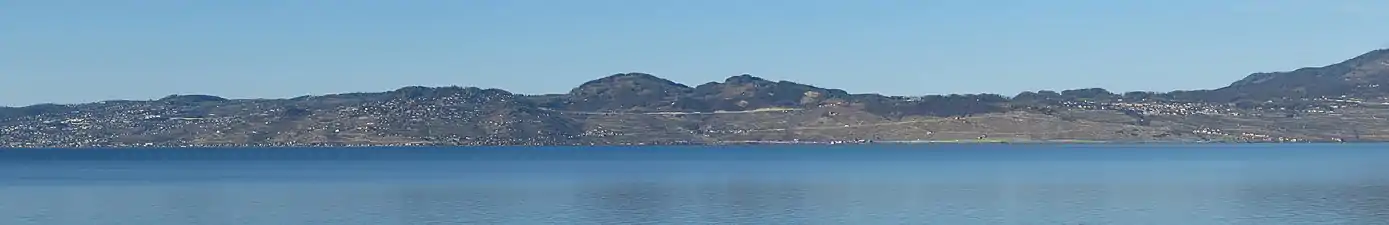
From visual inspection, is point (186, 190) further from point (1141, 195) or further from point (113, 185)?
point (1141, 195)

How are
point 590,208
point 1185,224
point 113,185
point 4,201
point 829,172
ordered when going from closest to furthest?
point 1185,224, point 590,208, point 4,201, point 113,185, point 829,172

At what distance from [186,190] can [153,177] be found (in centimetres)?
2780

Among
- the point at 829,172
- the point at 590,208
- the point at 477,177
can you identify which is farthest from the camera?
the point at 829,172

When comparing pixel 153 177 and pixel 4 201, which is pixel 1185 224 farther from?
pixel 153 177

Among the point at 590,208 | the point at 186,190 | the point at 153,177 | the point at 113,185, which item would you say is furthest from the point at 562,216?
the point at 153,177

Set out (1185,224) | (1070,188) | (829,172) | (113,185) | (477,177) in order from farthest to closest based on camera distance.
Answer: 1. (829,172)
2. (477,177)
3. (113,185)
4. (1070,188)
5. (1185,224)

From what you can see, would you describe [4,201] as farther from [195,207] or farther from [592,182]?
[592,182]

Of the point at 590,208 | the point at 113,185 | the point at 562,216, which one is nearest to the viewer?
the point at 562,216

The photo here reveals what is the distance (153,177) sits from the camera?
116 meters

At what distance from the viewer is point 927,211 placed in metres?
65.5

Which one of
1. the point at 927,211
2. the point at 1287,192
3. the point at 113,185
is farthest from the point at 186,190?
the point at 1287,192

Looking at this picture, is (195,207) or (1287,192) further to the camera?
(1287,192)

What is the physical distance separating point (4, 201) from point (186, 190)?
13.6m

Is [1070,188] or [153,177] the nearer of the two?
[1070,188]
